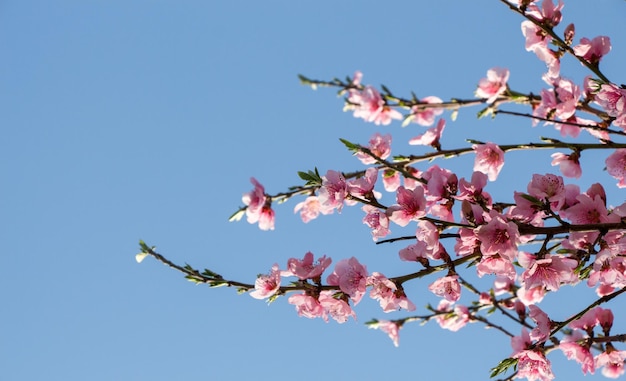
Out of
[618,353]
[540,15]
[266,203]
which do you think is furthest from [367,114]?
[618,353]

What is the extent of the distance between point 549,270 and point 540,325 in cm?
29

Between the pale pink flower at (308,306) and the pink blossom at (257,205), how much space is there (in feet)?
3.94

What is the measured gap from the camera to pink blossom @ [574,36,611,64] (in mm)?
2922

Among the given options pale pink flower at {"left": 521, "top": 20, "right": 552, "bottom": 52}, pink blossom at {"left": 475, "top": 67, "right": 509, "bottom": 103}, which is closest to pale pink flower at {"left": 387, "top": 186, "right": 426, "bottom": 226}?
pink blossom at {"left": 475, "top": 67, "right": 509, "bottom": 103}

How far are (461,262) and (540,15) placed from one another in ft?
5.07

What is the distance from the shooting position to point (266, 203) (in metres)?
3.76

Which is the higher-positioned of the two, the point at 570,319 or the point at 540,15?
the point at 540,15

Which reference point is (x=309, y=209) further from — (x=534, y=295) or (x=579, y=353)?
(x=579, y=353)

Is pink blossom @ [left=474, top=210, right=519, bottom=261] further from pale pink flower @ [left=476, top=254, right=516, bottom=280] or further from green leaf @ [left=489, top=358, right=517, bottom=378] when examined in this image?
green leaf @ [left=489, top=358, right=517, bottom=378]

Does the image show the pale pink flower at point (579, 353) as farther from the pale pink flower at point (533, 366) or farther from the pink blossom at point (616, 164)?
the pink blossom at point (616, 164)

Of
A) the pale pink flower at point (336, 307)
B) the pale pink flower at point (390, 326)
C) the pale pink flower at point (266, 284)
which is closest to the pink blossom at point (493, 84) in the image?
the pale pink flower at point (336, 307)

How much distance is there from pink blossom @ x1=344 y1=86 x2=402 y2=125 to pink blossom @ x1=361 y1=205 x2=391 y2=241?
2020 mm

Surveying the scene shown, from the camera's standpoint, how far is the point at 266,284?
2621mm

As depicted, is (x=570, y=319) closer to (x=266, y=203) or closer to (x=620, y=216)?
(x=620, y=216)
